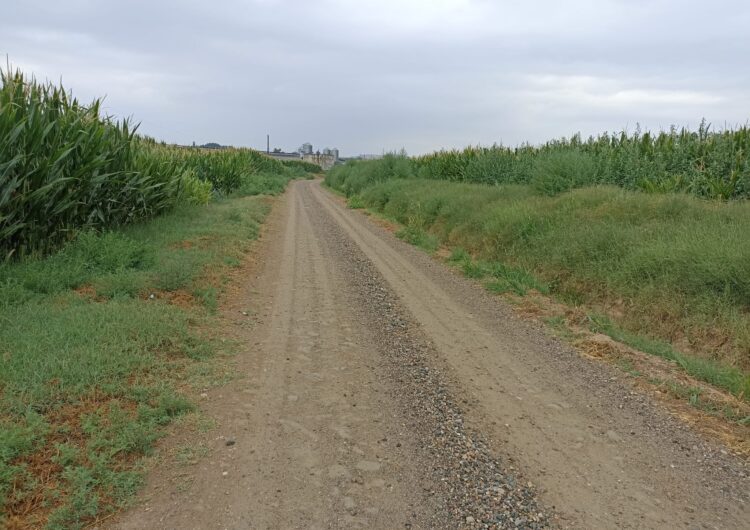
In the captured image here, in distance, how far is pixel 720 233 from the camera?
7137 millimetres

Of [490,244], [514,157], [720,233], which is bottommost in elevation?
[490,244]

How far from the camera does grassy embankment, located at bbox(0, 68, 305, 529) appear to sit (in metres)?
2.95

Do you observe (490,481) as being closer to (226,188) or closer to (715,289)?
(715,289)

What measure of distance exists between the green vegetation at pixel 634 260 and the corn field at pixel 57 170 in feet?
22.5

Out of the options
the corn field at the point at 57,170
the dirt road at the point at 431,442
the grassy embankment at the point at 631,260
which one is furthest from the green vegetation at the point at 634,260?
the corn field at the point at 57,170

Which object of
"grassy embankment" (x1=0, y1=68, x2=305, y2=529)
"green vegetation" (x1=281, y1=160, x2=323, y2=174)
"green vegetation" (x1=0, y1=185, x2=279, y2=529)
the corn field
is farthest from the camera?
"green vegetation" (x1=281, y1=160, x2=323, y2=174)

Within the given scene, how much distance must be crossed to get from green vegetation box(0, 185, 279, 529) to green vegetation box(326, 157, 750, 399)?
199 inches

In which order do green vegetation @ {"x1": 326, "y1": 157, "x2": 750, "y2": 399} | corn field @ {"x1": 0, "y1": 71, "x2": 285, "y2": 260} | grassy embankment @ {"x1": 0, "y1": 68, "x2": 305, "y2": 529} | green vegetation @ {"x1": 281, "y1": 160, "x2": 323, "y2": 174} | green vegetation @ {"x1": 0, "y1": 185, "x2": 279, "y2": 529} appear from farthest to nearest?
green vegetation @ {"x1": 281, "y1": 160, "x2": 323, "y2": 174} < corn field @ {"x1": 0, "y1": 71, "x2": 285, "y2": 260} < green vegetation @ {"x1": 326, "y1": 157, "x2": 750, "y2": 399} < grassy embankment @ {"x1": 0, "y1": 68, "x2": 305, "y2": 529} < green vegetation @ {"x1": 0, "y1": 185, "x2": 279, "y2": 529}

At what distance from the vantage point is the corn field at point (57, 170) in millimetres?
6363

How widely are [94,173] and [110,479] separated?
6624mm

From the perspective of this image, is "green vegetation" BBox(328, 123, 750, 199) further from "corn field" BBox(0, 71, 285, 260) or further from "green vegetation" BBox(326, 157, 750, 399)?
"corn field" BBox(0, 71, 285, 260)

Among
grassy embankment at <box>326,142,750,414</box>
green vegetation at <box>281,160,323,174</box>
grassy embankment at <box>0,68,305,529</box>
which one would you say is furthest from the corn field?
green vegetation at <box>281,160,323,174</box>

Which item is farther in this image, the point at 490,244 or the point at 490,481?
the point at 490,244

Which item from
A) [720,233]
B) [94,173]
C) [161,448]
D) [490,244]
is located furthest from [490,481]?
[490,244]
